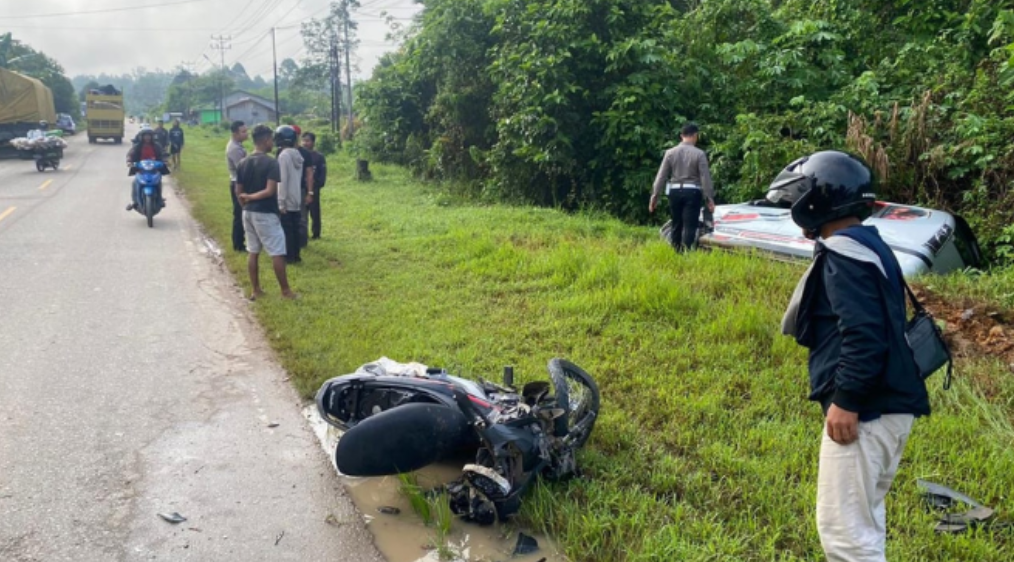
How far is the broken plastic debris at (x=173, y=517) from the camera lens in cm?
358

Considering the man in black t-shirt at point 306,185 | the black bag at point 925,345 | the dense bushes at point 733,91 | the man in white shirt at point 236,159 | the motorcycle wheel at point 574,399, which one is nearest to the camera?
the black bag at point 925,345

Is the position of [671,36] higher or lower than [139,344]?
higher

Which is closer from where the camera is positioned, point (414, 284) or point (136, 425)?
point (136, 425)

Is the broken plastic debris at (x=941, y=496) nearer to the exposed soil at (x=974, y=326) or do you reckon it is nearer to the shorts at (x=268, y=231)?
the exposed soil at (x=974, y=326)

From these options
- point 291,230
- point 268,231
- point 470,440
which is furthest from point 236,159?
point 470,440

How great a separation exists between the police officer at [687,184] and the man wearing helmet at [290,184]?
4252mm

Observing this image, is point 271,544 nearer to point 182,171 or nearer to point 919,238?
point 919,238

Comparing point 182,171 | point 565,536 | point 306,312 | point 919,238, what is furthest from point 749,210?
point 182,171

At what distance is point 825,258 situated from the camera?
8.25 feet

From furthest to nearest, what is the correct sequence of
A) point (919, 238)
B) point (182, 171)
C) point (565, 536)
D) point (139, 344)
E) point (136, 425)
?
point (182, 171) → point (919, 238) → point (139, 344) → point (136, 425) → point (565, 536)

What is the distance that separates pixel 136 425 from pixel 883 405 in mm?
4144

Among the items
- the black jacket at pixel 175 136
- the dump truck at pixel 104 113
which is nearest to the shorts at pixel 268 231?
the black jacket at pixel 175 136

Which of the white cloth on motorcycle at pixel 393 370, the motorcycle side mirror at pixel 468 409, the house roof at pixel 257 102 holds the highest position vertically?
the house roof at pixel 257 102

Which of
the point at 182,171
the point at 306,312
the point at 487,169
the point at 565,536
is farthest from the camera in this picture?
the point at 182,171
